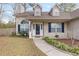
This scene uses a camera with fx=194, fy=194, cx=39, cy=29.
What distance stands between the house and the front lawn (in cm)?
115

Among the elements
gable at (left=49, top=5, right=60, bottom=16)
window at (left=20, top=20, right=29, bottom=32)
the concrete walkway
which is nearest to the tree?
gable at (left=49, top=5, right=60, bottom=16)

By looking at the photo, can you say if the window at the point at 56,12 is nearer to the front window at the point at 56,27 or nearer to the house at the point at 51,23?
the house at the point at 51,23

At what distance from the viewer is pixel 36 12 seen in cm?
1194

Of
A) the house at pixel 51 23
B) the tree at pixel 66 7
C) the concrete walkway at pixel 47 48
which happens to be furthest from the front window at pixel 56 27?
the concrete walkway at pixel 47 48

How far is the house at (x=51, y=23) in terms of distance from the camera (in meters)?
11.5

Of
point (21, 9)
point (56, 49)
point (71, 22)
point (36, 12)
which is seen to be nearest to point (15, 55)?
point (56, 49)

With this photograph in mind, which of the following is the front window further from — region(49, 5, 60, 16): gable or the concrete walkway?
the concrete walkway

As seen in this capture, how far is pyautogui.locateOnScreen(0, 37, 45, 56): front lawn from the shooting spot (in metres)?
8.43

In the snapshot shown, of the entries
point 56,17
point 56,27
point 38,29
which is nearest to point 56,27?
point 56,27

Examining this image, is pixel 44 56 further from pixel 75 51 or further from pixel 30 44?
pixel 30 44

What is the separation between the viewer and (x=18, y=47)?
9547 mm

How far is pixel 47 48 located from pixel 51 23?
Result: 11.8 feet

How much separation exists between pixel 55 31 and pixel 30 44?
2.61 meters

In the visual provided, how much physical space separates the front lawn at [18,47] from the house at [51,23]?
1149 mm
